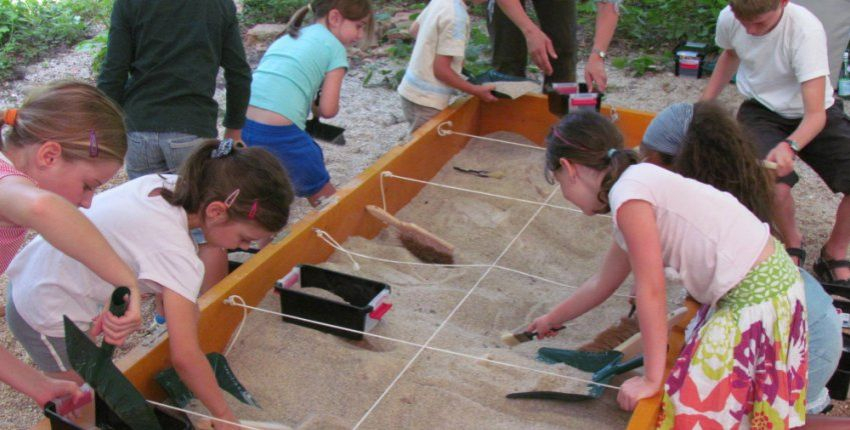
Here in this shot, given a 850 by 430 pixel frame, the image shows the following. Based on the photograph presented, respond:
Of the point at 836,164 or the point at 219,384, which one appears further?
the point at 836,164

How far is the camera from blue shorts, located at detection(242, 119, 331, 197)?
10.1ft

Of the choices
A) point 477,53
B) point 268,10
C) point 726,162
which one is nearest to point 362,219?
point 726,162

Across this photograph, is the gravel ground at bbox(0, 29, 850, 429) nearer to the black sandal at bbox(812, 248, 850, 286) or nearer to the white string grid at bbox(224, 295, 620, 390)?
the black sandal at bbox(812, 248, 850, 286)

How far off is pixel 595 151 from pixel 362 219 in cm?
122

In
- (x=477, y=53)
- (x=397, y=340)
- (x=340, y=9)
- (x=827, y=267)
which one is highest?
(x=340, y=9)

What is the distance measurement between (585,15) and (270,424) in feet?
17.0

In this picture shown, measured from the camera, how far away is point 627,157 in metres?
2.06

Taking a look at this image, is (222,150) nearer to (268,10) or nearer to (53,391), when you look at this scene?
(53,391)

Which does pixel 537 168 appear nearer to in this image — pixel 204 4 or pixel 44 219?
pixel 204 4

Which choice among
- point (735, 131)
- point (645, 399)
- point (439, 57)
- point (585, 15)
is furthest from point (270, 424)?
point (585, 15)

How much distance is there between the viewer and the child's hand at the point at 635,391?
196 centimetres

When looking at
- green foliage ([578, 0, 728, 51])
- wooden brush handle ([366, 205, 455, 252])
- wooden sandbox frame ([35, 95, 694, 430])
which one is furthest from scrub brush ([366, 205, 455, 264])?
green foliage ([578, 0, 728, 51])

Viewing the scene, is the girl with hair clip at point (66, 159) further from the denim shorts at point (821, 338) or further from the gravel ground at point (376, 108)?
the denim shorts at point (821, 338)

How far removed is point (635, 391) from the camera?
198 cm
